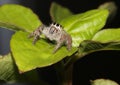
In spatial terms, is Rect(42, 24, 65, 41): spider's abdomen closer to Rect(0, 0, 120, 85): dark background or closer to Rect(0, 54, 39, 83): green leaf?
Rect(0, 54, 39, 83): green leaf

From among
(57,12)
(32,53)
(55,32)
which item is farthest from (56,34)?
(57,12)

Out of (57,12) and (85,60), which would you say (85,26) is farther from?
(85,60)

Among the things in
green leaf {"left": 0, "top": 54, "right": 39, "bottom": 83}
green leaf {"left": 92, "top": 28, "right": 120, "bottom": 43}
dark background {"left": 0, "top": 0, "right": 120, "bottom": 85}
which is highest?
green leaf {"left": 92, "top": 28, "right": 120, "bottom": 43}

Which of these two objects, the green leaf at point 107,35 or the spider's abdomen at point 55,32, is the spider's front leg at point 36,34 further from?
the green leaf at point 107,35

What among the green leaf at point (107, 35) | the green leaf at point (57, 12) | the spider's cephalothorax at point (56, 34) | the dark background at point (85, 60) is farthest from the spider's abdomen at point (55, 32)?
the dark background at point (85, 60)

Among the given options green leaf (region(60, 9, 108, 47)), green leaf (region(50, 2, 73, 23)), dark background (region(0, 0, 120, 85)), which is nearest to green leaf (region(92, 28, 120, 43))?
green leaf (region(60, 9, 108, 47))

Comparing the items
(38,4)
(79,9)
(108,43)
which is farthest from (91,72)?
(108,43)
